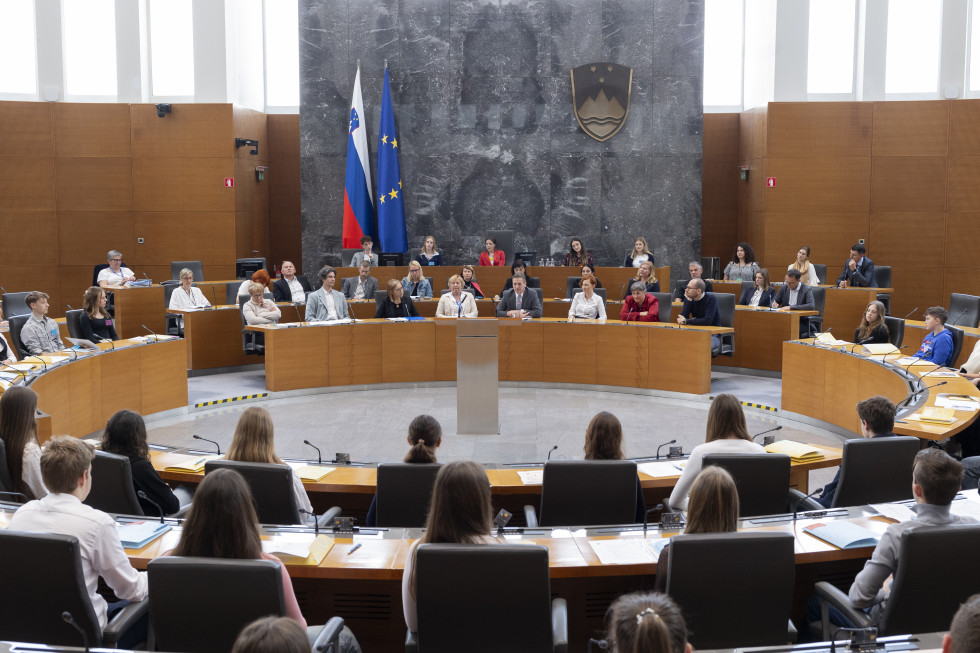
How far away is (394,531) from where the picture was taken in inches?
158

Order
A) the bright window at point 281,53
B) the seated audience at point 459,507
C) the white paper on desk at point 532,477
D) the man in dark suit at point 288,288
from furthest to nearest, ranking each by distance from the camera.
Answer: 1. the bright window at point 281,53
2. the man in dark suit at point 288,288
3. the white paper on desk at point 532,477
4. the seated audience at point 459,507

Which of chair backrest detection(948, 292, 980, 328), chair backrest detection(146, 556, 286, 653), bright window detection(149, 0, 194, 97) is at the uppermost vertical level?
bright window detection(149, 0, 194, 97)

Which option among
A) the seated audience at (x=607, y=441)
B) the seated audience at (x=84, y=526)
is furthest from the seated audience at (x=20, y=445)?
the seated audience at (x=607, y=441)

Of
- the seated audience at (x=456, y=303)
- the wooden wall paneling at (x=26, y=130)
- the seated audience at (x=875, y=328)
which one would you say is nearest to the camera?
the seated audience at (x=875, y=328)

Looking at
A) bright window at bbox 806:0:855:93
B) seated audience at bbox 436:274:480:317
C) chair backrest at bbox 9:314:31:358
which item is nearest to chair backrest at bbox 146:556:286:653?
chair backrest at bbox 9:314:31:358

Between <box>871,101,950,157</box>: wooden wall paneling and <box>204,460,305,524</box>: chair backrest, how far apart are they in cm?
1315

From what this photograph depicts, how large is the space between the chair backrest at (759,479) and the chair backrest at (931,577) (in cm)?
130

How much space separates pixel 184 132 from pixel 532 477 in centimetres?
1153

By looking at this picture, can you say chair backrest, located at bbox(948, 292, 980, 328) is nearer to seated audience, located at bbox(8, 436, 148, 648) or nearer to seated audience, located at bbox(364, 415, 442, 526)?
seated audience, located at bbox(364, 415, 442, 526)

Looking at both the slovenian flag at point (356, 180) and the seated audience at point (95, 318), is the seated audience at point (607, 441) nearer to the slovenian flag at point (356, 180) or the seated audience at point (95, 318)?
the seated audience at point (95, 318)

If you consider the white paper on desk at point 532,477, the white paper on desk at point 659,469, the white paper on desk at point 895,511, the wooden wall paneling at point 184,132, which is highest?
the wooden wall paneling at point 184,132

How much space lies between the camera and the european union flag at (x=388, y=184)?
1495 centimetres

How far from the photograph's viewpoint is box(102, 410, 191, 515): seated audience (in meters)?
4.50

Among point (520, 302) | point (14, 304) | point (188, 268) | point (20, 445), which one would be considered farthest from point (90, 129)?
point (20, 445)
